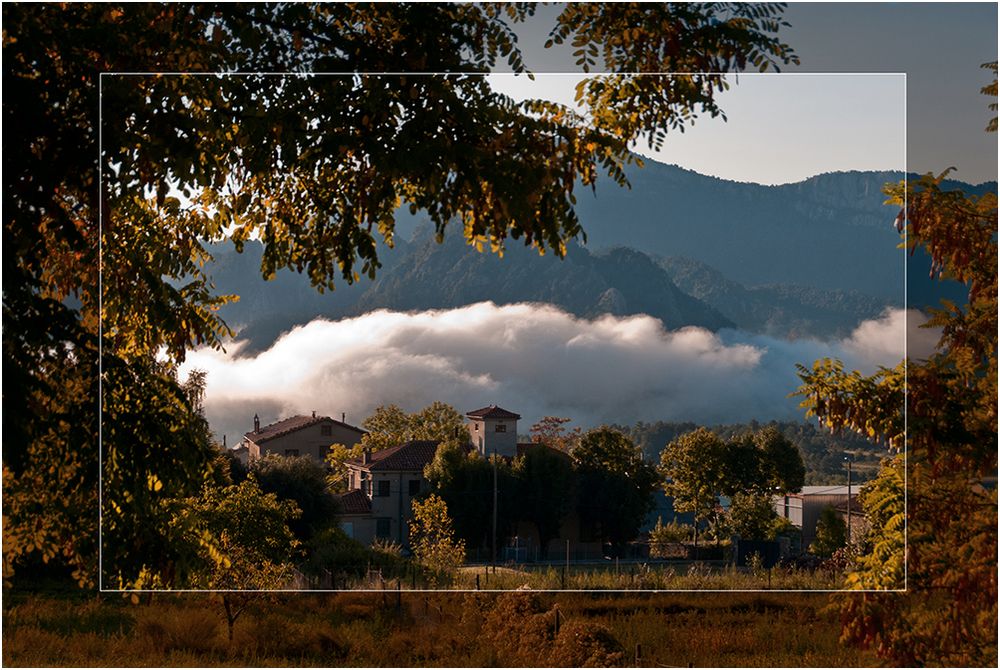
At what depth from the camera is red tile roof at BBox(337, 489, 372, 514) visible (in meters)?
5.05

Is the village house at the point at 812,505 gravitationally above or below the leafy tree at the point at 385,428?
below

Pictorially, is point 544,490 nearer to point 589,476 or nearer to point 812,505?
point 589,476

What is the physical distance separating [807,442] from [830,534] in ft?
1.66

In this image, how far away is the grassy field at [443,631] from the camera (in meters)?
5.17

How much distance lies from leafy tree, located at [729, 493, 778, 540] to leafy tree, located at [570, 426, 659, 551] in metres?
0.44

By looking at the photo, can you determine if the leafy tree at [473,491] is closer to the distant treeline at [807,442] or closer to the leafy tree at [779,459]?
the distant treeline at [807,442]

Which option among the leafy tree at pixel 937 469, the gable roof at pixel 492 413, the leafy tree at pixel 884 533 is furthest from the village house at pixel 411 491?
the leafy tree at pixel 937 469

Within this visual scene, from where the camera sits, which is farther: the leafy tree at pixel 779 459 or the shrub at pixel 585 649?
the shrub at pixel 585 649

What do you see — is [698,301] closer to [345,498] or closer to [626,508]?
[626,508]

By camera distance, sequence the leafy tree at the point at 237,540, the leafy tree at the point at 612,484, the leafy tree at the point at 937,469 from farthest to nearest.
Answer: the leafy tree at the point at 937,469 → the leafy tree at the point at 612,484 → the leafy tree at the point at 237,540

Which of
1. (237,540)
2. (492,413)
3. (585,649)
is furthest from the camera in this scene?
(585,649)

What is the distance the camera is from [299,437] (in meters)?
5.10

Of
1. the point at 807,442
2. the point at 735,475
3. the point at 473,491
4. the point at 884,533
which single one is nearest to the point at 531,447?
the point at 473,491

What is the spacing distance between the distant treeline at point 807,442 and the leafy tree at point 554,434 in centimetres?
24
